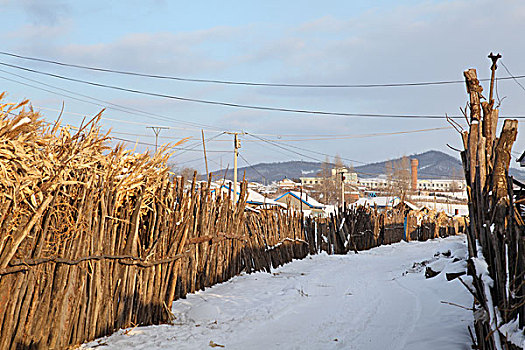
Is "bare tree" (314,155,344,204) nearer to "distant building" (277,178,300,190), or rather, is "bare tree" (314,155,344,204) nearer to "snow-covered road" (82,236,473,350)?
"distant building" (277,178,300,190)

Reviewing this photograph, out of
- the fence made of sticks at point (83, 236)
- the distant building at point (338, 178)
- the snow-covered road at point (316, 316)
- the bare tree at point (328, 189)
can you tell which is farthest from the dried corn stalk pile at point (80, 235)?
the bare tree at point (328, 189)

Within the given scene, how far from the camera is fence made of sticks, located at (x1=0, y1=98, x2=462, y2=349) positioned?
13.0 ft

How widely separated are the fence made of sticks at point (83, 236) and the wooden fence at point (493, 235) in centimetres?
338

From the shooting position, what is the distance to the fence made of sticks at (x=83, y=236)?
396cm

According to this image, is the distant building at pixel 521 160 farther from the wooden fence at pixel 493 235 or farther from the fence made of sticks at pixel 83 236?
the fence made of sticks at pixel 83 236

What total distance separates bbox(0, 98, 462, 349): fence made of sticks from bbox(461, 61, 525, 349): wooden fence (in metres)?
3.38

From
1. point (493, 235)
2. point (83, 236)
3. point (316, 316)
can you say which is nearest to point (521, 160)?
point (316, 316)

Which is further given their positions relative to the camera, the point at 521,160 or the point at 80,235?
the point at 521,160

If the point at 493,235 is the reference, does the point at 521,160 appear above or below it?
above

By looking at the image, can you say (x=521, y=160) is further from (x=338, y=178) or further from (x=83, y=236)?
(x=338, y=178)

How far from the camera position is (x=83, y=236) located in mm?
4645

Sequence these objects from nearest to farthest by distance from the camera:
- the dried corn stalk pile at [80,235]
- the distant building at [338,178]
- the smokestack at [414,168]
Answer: the dried corn stalk pile at [80,235]
the smokestack at [414,168]
the distant building at [338,178]

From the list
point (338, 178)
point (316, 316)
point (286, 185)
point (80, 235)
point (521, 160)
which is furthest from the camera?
point (286, 185)

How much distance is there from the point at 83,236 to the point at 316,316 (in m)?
3.29
